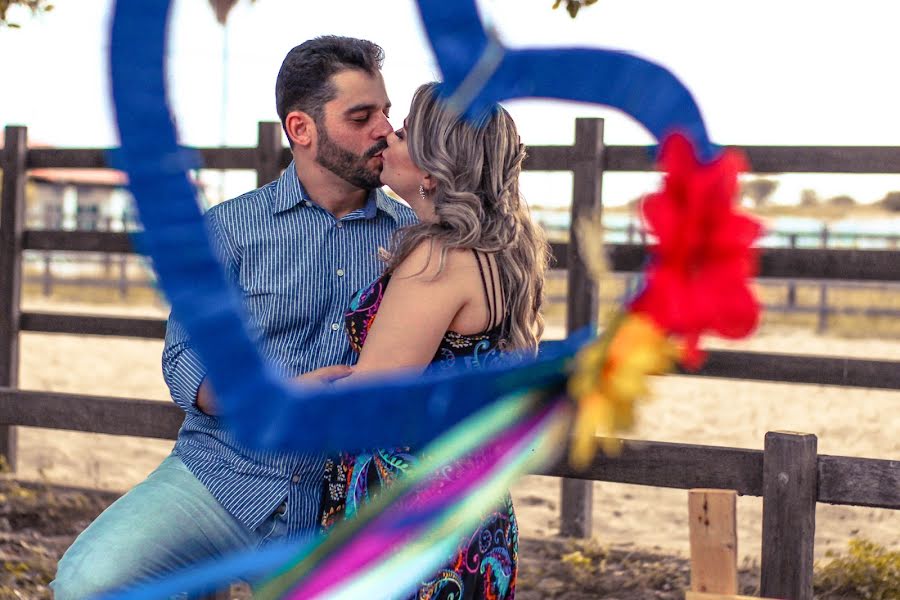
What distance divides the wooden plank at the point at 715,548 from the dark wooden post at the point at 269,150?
2.90 m

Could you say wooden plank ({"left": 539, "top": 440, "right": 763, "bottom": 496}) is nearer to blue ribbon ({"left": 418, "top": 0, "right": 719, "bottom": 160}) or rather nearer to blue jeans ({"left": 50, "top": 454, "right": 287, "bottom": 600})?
blue jeans ({"left": 50, "top": 454, "right": 287, "bottom": 600})

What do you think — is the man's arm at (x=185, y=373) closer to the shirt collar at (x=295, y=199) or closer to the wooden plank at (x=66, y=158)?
the shirt collar at (x=295, y=199)

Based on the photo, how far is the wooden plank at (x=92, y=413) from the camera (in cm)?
234

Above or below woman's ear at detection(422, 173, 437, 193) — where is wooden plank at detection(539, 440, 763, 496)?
below

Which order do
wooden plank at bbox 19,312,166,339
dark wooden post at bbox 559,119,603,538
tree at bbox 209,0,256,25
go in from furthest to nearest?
tree at bbox 209,0,256,25 → wooden plank at bbox 19,312,166,339 → dark wooden post at bbox 559,119,603,538

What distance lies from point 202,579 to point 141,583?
1.79ft

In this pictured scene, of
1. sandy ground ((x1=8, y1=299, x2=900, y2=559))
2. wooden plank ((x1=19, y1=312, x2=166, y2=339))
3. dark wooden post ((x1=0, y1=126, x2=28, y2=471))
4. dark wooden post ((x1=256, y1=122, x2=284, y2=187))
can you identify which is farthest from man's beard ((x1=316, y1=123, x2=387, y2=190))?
dark wooden post ((x1=0, y1=126, x2=28, y2=471))

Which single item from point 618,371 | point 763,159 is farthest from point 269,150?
point 618,371

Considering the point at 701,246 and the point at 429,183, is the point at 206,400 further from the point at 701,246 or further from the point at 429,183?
the point at 701,246

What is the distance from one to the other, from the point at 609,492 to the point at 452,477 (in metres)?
3.46

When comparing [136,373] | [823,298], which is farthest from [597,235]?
[823,298]

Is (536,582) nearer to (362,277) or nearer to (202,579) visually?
(362,277)

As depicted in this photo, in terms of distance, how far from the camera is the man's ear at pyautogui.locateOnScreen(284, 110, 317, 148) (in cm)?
217

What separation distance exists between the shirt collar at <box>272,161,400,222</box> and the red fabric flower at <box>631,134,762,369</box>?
52.4 inches
